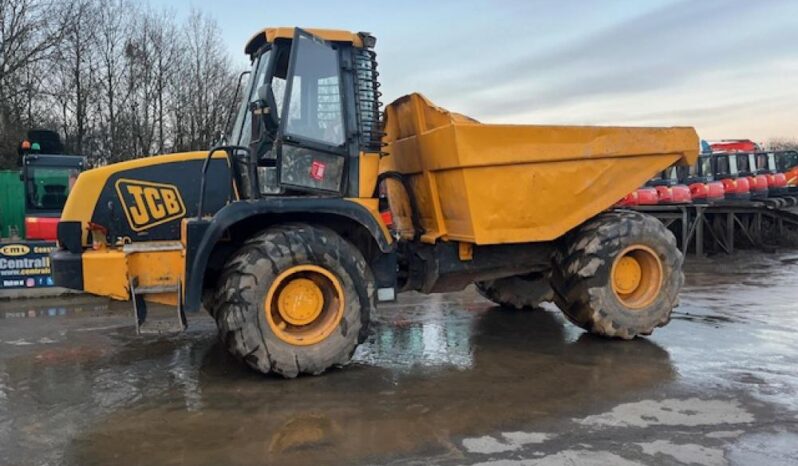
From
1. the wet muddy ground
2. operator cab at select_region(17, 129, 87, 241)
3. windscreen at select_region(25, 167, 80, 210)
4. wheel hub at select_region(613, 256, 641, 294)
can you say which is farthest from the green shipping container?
wheel hub at select_region(613, 256, 641, 294)

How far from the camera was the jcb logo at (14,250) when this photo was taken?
10.9 meters

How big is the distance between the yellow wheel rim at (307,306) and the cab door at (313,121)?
30.6 inches

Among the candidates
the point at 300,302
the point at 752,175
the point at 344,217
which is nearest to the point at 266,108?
the point at 344,217

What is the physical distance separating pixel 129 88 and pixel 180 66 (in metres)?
2.98

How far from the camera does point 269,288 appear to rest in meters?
4.97

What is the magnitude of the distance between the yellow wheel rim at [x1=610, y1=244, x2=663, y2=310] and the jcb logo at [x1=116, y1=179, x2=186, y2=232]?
427 centimetres

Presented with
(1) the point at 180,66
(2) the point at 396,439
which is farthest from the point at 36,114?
(2) the point at 396,439

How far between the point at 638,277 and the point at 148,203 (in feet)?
15.8

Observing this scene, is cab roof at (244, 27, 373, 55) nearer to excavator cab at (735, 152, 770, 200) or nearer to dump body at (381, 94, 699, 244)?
dump body at (381, 94, 699, 244)

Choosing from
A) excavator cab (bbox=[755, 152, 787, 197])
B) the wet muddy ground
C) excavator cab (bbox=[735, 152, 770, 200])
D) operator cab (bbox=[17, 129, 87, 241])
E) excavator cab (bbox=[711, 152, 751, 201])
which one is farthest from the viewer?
excavator cab (bbox=[755, 152, 787, 197])

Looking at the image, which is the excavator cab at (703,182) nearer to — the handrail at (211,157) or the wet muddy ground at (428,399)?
the wet muddy ground at (428,399)

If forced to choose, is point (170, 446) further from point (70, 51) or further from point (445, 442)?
point (70, 51)

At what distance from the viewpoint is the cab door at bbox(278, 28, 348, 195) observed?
5.28m

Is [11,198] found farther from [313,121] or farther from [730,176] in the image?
[730,176]
